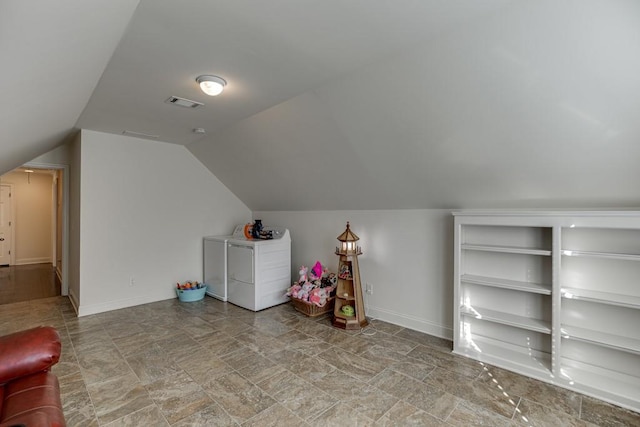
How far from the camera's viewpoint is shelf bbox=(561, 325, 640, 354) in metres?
2.15

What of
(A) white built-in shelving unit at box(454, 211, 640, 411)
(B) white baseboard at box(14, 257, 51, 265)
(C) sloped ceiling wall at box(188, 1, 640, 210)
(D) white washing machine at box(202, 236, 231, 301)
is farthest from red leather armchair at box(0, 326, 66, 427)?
(B) white baseboard at box(14, 257, 51, 265)

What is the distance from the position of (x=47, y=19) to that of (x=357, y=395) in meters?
2.69

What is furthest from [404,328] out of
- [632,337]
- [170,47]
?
[170,47]

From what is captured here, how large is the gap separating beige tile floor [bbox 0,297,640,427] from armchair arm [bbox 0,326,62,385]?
65 cm

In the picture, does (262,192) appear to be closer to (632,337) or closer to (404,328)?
(404,328)

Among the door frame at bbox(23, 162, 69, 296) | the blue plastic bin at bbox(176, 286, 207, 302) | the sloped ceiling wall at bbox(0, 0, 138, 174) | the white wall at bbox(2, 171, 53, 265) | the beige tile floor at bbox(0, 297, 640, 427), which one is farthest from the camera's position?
the white wall at bbox(2, 171, 53, 265)

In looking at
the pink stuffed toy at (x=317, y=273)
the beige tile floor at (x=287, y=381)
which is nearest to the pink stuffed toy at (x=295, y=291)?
the pink stuffed toy at (x=317, y=273)

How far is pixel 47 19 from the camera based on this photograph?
123cm

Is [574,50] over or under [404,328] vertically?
over

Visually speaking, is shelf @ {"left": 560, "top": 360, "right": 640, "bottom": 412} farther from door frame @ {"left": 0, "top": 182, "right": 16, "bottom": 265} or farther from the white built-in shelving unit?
door frame @ {"left": 0, "top": 182, "right": 16, "bottom": 265}

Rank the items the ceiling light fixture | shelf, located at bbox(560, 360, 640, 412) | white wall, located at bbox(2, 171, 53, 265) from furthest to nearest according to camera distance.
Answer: white wall, located at bbox(2, 171, 53, 265)
the ceiling light fixture
shelf, located at bbox(560, 360, 640, 412)

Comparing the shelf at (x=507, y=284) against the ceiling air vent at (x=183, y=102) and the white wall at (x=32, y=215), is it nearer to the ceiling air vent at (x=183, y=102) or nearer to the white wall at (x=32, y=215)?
the ceiling air vent at (x=183, y=102)

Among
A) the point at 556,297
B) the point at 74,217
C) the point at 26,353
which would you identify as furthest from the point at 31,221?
the point at 556,297

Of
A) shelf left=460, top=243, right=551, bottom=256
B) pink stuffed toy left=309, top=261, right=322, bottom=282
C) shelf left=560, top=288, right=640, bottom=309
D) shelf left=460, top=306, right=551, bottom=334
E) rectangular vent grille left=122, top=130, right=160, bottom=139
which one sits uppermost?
rectangular vent grille left=122, top=130, right=160, bottom=139
